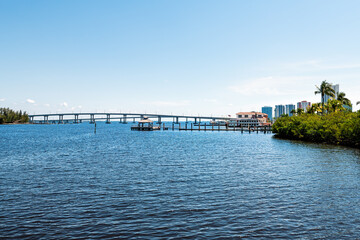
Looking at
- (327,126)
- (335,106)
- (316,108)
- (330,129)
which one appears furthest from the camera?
(316,108)

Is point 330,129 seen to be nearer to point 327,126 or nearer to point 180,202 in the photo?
point 327,126

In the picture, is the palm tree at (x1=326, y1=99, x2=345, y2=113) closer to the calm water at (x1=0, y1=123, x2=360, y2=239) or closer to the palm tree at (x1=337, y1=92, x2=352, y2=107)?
the palm tree at (x1=337, y1=92, x2=352, y2=107)

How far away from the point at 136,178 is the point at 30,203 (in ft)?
36.4

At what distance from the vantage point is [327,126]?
240ft

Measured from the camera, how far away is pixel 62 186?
2648 cm

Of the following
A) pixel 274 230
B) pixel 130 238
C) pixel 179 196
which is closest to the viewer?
pixel 130 238

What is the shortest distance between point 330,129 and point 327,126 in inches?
65.7

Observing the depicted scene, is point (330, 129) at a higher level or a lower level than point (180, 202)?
higher

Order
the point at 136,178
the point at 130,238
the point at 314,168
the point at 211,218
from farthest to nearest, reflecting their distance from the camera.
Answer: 1. the point at 314,168
2. the point at 136,178
3. the point at 211,218
4. the point at 130,238

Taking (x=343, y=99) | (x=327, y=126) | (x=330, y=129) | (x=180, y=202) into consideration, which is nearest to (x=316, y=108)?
(x=343, y=99)

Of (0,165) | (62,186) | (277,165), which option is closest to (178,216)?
(62,186)

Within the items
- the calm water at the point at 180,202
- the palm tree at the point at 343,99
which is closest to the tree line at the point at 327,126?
the palm tree at the point at 343,99

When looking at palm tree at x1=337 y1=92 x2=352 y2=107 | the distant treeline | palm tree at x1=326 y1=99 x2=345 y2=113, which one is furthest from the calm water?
palm tree at x1=337 y1=92 x2=352 y2=107

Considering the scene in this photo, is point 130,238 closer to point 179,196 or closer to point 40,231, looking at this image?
point 40,231
